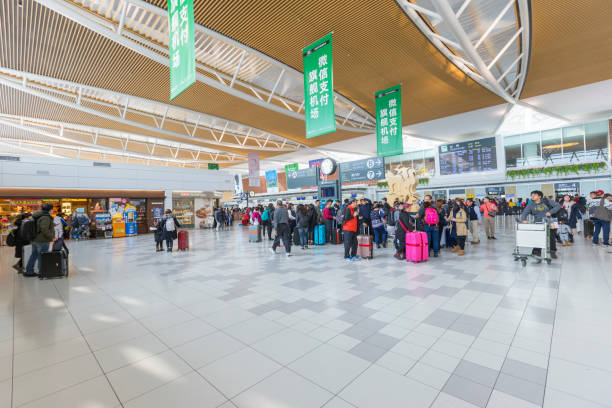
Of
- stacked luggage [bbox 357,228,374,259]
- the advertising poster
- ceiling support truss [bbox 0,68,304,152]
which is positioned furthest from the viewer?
the advertising poster

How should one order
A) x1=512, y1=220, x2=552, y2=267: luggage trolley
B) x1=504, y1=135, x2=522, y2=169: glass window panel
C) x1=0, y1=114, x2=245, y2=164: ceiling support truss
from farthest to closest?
x1=504, y1=135, x2=522, y2=169: glass window panel, x1=0, y1=114, x2=245, y2=164: ceiling support truss, x1=512, y1=220, x2=552, y2=267: luggage trolley

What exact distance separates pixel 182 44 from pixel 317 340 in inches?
191

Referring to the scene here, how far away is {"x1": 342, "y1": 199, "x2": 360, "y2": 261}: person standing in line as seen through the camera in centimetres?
694

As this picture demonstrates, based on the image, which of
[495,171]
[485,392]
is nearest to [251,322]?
[485,392]

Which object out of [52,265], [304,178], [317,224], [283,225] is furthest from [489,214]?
[52,265]

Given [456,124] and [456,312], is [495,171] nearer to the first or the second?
[456,124]

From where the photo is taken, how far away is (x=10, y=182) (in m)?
13.1

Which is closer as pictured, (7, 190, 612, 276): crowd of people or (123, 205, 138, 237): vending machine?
(7, 190, 612, 276): crowd of people

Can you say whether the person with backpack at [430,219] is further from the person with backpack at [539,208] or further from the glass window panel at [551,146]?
the glass window panel at [551,146]

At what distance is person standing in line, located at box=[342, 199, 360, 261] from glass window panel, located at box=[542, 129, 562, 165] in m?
19.4

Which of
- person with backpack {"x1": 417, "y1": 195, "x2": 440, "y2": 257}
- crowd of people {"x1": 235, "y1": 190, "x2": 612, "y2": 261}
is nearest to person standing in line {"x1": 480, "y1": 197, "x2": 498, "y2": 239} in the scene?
crowd of people {"x1": 235, "y1": 190, "x2": 612, "y2": 261}

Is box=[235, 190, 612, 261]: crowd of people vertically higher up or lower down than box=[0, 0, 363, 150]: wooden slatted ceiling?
lower down

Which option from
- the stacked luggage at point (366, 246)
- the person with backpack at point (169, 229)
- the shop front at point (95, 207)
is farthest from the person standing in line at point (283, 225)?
the shop front at point (95, 207)

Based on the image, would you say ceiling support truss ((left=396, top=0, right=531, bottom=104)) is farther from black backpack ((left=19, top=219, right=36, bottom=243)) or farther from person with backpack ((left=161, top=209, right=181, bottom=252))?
black backpack ((left=19, top=219, right=36, bottom=243))
